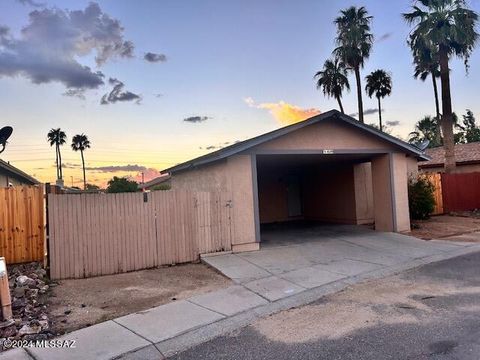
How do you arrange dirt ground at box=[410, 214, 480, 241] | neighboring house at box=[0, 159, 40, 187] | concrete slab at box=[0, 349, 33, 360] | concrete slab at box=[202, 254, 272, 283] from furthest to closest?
neighboring house at box=[0, 159, 40, 187]
dirt ground at box=[410, 214, 480, 241]
concrete slab at box=[202, 254, 272, 283]
concrete slab at box=[0, 349, 33, 360]

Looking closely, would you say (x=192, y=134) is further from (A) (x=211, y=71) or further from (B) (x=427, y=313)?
(B) (x=427, y=313)

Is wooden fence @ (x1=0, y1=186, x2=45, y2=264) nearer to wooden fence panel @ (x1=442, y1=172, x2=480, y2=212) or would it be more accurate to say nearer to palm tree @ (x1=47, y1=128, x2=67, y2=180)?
wooden fence panel @ (x1=442, y1=172, x2=480, y2=212)

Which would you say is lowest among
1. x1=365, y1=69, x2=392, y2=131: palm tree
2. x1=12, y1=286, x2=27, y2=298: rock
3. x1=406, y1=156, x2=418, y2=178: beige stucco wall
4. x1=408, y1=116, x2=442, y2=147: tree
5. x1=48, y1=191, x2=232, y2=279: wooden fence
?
x1=12, y1=286, x2=27, y2=298: rock

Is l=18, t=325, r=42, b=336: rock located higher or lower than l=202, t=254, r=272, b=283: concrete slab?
lower

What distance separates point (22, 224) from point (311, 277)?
21.3 ft

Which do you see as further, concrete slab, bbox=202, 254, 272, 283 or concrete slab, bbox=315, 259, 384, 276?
concrete slab, bbox=315, 259, 384, 276

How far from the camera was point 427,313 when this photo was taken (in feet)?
19.9

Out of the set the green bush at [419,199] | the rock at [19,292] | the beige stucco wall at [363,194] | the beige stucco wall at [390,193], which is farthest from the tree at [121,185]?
the rock at [19,292]

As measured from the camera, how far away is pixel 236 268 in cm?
929

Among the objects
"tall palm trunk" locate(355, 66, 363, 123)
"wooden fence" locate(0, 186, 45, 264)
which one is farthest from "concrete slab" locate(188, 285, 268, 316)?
"tall palm trunk" locate(355, 66, 363, 123)

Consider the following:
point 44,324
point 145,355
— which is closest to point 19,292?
point 44,324

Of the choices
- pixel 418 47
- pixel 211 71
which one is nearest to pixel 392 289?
pixel 211 71

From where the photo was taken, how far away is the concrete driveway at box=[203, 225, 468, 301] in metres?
8.24

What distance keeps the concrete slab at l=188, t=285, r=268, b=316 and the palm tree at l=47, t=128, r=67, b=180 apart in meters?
64.4
